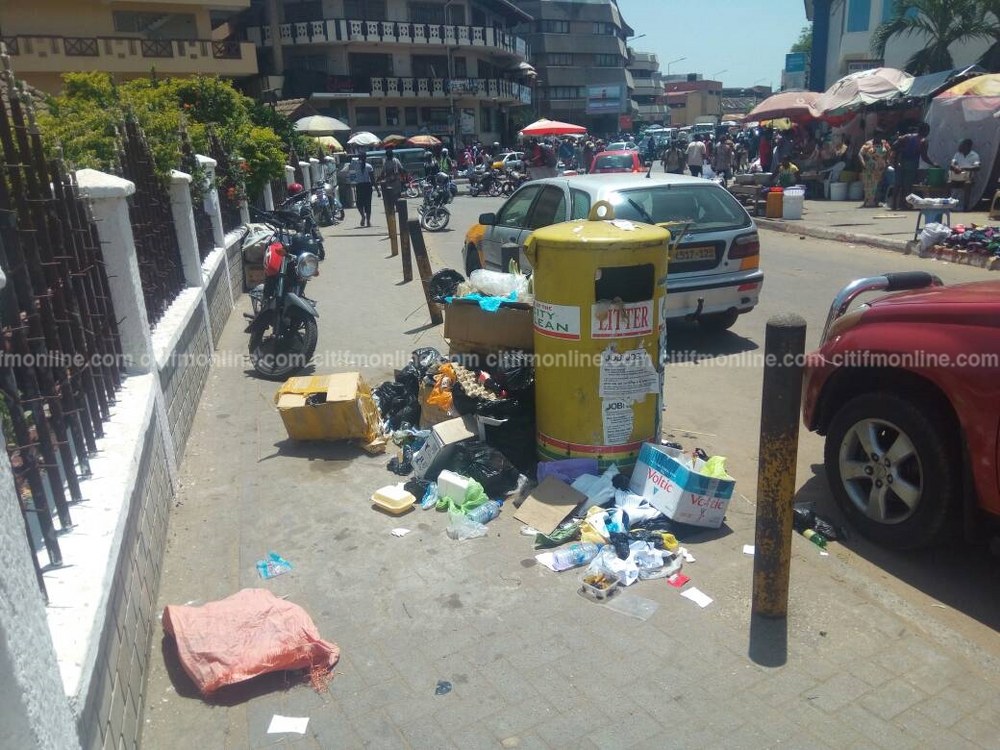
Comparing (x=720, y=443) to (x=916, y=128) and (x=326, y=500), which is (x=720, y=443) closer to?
(x=326, y=500)

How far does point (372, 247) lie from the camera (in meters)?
16.6

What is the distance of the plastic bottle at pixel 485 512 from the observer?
4426 millimetres

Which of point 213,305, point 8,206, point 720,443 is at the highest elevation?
point 8,206

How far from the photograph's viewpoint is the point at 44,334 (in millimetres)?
3076

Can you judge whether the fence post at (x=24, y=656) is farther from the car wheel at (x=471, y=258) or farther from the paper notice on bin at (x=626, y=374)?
the car wheel at (x=471, y=258)

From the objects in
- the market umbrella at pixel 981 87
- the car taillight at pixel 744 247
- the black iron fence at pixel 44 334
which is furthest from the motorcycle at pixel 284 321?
the market umbrella at pixel 981 87

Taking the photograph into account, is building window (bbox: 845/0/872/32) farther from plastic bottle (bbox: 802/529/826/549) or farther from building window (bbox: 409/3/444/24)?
plastic bottle (bbox: 802/529/826/549)

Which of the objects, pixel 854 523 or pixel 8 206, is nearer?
pixel 8 206

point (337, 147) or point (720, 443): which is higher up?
point (337, 147)

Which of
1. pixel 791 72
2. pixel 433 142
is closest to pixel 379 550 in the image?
pixel 433 142

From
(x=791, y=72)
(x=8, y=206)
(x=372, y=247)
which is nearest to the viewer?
(x=8, y=206)

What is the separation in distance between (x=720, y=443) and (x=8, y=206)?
4662 millimetres

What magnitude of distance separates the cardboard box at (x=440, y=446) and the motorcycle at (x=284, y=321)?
9.54 feet

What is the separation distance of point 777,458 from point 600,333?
143cm
